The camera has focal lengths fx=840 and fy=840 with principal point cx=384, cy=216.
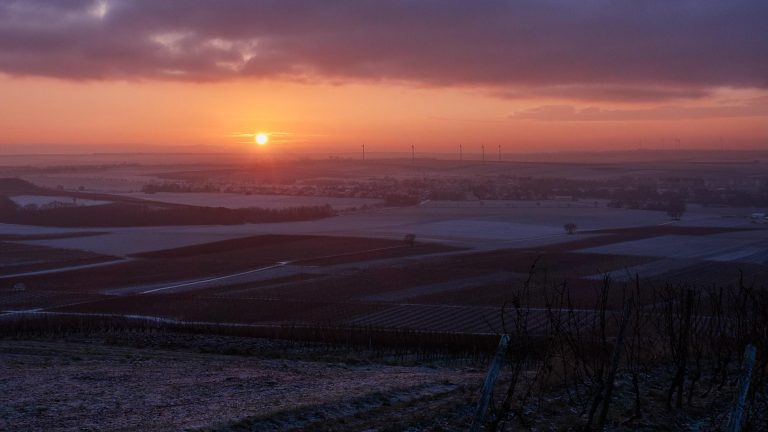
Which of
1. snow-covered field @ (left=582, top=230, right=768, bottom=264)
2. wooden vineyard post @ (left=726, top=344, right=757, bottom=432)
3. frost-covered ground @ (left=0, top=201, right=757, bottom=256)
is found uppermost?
wooden vineyard post @ (left=726, top=344, right=757, bottom=432)

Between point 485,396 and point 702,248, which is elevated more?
point 485,396

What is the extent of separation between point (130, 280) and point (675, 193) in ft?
155

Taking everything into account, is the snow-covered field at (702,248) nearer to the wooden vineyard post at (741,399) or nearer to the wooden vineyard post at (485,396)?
the wooden vineyard post at (741,399)

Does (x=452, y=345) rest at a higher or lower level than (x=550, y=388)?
lower

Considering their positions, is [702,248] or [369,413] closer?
[369,413]

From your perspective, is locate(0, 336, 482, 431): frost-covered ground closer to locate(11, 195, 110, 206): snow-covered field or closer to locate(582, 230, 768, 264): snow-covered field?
locate(582, 230, 768, 264): snow-covered field

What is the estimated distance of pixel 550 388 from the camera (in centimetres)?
846

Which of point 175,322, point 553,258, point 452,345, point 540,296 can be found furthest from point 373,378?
point 553,258

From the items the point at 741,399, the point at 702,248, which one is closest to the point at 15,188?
the point at 702,248

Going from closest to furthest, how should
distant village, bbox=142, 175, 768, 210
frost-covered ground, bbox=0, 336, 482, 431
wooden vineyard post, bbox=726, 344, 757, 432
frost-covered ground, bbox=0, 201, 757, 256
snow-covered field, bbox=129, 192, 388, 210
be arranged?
wooden vineyard post, bbox=726, 344, 757, 432 < frost-covered ground, bbox=0, 336, 482, 431 < frost-covered ground, bbox=0, 201, 757, 256 < snow-covered field, bbox=129, 192, 388, 210 < distant village, bbox=142, 175, 768, 210

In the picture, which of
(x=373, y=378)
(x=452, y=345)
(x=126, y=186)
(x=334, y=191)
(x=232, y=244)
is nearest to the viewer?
(x=373, y=378)

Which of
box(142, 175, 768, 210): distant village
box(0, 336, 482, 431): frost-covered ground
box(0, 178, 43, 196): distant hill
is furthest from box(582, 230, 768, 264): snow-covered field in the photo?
box(0, 178, 43, 196): distant hill

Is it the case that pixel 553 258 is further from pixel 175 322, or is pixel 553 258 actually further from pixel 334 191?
pixel 334 191

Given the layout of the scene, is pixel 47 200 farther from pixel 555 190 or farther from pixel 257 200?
pixel 555 190
